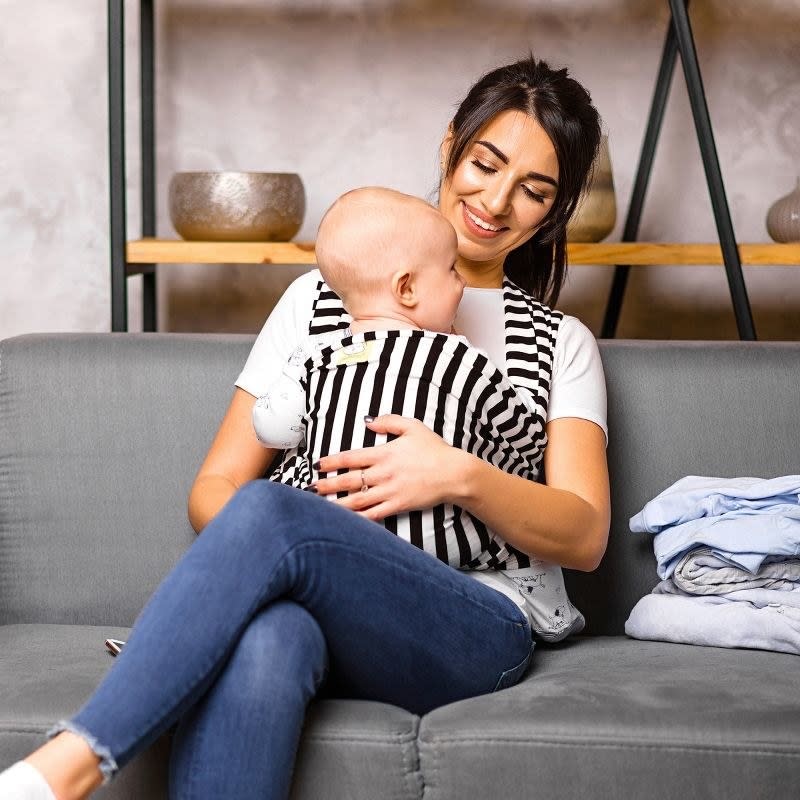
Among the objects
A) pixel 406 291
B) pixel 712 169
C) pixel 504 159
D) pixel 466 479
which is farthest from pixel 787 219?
pixel 466 479

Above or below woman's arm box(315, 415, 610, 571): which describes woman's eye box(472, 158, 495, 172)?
above

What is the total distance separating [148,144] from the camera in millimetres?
2543

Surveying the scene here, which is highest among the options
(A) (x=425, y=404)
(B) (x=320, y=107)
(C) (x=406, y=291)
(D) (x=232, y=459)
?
(B) (x=320, y=107)

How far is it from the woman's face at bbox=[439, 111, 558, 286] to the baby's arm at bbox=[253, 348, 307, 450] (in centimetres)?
35

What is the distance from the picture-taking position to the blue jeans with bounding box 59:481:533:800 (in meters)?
1.15

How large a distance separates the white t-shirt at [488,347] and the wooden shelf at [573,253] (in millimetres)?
535

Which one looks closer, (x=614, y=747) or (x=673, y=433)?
(x=614, y=747)

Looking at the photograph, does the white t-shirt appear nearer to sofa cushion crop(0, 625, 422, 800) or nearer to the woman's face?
the woman's face

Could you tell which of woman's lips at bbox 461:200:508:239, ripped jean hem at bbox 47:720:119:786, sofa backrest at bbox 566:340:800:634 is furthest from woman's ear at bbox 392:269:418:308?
ripped jean hem at bbox 47:720:119:786

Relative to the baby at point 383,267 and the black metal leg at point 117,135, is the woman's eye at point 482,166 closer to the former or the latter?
the baby at point 383,267

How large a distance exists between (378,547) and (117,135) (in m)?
1.26

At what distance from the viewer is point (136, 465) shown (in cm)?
182

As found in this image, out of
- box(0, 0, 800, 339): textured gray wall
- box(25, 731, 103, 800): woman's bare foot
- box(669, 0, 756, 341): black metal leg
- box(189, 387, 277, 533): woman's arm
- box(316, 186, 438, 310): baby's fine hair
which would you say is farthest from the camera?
box(0, 0, 800, 339): textured gray wall

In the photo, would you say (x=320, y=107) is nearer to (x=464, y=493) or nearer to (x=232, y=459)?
(x=232, y=459)
